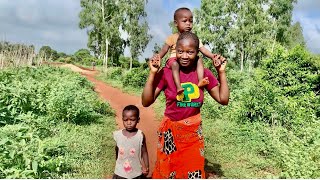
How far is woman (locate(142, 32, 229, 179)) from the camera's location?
10.4 ft

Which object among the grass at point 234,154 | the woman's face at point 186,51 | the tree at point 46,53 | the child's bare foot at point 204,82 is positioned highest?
the tree at point 46,53

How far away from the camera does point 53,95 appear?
31.3 feet

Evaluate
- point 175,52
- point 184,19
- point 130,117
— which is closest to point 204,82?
A: point 175,52

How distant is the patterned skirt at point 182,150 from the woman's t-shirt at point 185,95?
53mm

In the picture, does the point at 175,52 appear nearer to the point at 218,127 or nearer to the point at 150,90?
the point at 150,90

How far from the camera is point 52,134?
7.78 metres

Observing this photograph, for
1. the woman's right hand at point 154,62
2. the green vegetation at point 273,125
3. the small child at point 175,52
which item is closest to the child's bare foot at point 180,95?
the small child at point 175,52

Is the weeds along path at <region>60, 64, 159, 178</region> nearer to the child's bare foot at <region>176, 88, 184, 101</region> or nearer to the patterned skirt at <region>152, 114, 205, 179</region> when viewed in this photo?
the patterned skirt at <region>152, 114, 205, 179</region>

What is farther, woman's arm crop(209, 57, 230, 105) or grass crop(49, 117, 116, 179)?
grass crop(49, 117, 116, 179)

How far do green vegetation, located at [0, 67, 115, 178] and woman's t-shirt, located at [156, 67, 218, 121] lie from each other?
7.37ft

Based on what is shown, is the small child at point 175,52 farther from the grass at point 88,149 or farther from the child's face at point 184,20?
the grass at point 88,149

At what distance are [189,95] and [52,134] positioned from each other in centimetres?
518

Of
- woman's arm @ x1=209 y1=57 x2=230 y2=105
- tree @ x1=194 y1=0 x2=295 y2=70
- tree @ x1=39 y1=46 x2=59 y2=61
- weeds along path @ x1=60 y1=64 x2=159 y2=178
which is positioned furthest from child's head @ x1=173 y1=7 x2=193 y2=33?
Result: tree @ x1=194 y1=0 x2=295 y2=70

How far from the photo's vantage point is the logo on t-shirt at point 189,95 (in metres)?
3.15
